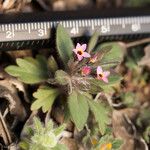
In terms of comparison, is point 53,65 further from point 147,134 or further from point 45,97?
point 147,134

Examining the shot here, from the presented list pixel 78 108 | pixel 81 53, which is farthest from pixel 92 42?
pixel 78 108

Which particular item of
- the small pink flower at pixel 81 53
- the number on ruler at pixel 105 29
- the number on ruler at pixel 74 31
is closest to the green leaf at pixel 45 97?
the small pink flower at pixel 81 53

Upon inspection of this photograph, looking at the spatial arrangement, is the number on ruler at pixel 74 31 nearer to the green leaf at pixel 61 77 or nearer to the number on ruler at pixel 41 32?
the number on ruler at pixel 41 32

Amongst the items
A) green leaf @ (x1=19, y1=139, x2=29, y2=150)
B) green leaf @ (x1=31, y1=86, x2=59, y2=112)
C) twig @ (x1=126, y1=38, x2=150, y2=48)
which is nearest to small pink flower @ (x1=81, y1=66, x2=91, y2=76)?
green leaf @ (x1=31, y1=86, x2=59, y2=112)

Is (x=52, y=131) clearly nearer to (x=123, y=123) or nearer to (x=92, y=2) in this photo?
(x=123, y=123)

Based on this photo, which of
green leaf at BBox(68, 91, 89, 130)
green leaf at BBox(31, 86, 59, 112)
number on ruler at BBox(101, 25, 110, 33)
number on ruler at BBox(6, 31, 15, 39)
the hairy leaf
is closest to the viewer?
the hairy leaf

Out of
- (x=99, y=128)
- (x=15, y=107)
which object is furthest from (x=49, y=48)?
(x=99, y=128)

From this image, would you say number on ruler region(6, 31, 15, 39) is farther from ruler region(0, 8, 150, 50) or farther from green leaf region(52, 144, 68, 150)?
green leaf region(52, 144, 68, 150)
